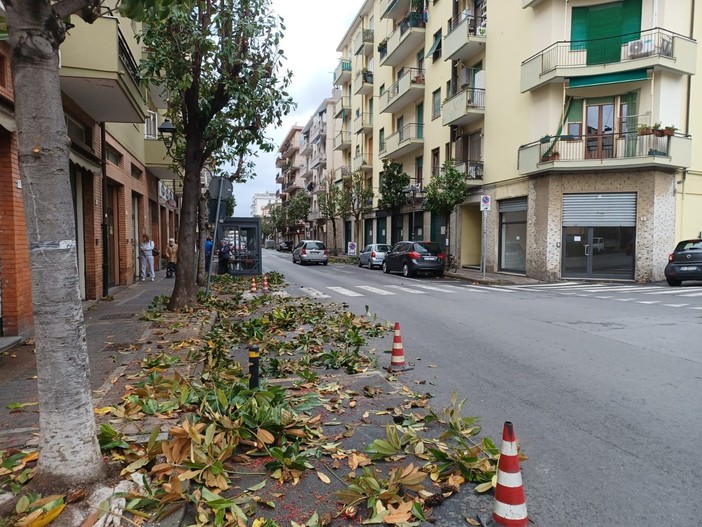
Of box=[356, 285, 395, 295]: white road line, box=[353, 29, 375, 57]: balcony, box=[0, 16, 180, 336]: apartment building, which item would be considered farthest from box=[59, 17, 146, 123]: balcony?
box=[353, 29, 375, 57]: balcony

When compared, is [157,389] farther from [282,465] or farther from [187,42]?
[187,42]

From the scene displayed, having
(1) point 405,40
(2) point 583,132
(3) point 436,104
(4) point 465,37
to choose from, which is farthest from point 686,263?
(1) point 405,40

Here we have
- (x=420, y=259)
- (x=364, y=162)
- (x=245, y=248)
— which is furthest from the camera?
(x=364, y=162)

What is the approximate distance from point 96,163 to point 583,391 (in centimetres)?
1169

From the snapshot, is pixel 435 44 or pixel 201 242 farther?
pixel 435 44

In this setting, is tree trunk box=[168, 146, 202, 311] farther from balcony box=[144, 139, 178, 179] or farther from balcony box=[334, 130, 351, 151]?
balcony box=[334, 130, 351, 151]

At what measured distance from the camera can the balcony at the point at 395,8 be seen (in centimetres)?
3139

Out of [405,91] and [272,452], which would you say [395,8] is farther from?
[272,452]

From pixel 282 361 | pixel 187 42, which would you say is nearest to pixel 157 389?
pixel 282 361

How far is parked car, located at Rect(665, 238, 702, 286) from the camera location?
16.1 m

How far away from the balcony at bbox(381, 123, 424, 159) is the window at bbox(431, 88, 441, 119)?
1.63 m

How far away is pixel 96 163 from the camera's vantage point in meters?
11.9

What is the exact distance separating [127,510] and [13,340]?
5.61 metres

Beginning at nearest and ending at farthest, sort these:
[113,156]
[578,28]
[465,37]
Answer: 1. [113,156]
2. [578,28]
3. [465,37]
